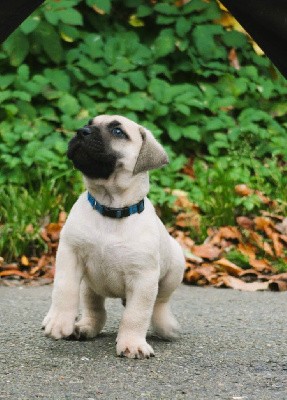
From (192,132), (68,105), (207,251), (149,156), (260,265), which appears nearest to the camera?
(149,156)

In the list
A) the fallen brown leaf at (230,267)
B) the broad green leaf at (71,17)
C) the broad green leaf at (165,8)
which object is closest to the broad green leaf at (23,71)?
the broad green leaf at (71,17)

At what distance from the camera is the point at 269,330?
4016 mm

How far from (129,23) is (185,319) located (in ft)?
13.9

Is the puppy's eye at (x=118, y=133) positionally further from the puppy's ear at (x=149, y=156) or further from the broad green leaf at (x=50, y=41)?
the broad green leaf at (x=50, y=41)

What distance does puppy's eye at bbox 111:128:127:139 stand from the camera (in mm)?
3514

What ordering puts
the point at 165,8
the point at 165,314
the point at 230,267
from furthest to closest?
the point at 165,8 → the point at 230,267 → the point at 165,314

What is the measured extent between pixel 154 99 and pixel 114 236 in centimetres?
417

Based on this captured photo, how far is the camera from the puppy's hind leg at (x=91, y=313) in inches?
146

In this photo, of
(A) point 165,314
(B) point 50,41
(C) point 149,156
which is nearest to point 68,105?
(B) point 50,41

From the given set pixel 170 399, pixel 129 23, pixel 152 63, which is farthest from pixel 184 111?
pixel 170 399

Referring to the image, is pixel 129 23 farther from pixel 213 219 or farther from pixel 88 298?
pixel 88 298

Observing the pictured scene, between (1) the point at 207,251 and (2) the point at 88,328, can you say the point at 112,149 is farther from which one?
(1) the point at 207,251

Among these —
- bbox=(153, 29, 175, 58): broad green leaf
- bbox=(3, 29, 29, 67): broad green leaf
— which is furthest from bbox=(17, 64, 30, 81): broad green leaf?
bbox=(153, 29, 175, 58): broad green leaf

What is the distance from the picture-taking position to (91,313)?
3.74m
